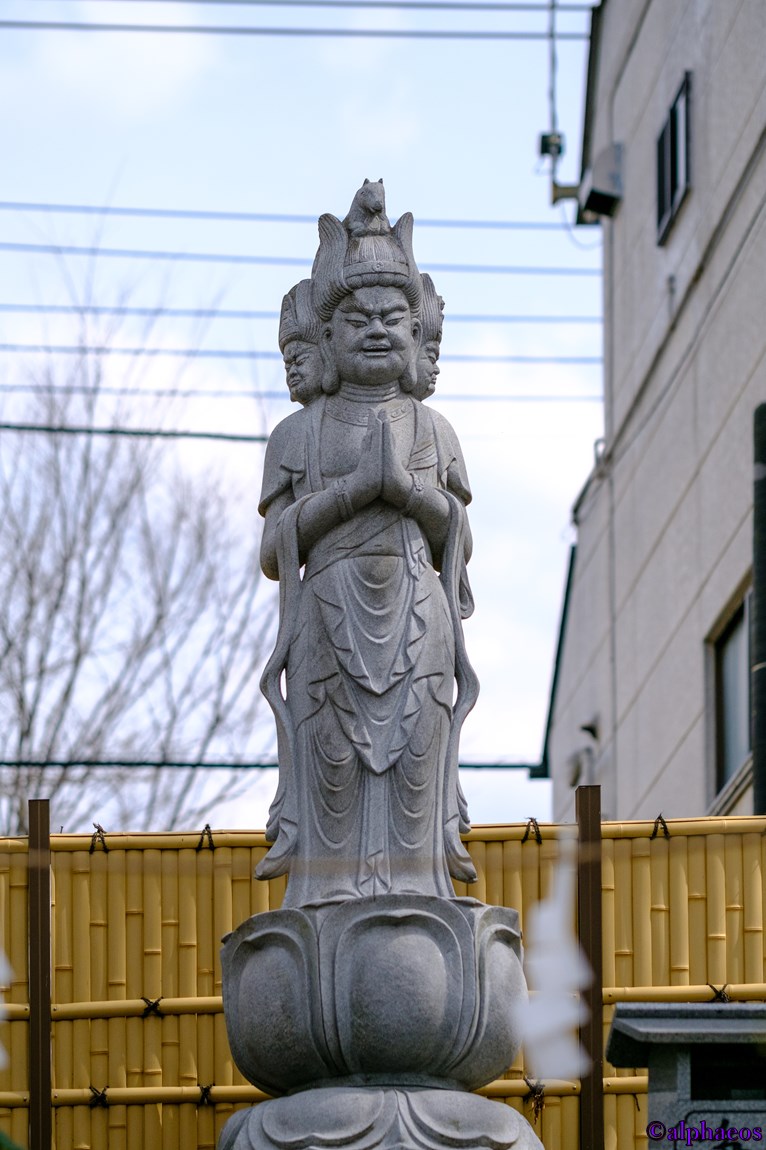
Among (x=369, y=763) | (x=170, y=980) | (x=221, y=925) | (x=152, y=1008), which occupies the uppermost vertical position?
(x=369, y=763)

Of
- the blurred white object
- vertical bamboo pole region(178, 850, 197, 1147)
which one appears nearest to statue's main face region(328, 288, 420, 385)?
vertical bamboo pole region(178, 850, 197, 1147)

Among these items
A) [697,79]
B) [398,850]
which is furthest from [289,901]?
[697,79]

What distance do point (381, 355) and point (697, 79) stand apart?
8.68m

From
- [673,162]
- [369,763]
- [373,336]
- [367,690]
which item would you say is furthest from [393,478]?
[673,162]

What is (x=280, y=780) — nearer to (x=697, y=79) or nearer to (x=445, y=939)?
(x=445, y=939)

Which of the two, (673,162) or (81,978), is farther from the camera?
(673,162)

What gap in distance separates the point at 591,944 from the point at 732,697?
6.61 m

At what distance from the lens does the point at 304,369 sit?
9844mm

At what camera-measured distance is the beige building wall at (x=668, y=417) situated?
636 inches

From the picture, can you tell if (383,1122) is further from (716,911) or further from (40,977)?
(716,911)

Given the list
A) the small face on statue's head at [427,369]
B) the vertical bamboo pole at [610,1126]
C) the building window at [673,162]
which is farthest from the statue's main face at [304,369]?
the building window at [673,162]

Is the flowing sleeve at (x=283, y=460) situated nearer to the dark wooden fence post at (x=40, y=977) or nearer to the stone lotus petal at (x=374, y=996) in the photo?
the dark wooden fence post at (x=40, y=977)

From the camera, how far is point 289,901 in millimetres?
9117

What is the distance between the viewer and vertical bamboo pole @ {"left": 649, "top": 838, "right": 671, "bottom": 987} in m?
10.1
